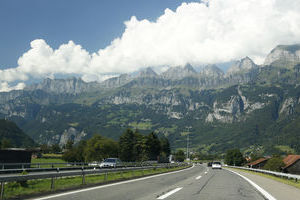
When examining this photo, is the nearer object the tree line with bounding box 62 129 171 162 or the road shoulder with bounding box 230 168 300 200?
the road shoulder with bounding box 230 168 300 200

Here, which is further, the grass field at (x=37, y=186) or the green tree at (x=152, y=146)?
the green tree at (x=152, y=146)

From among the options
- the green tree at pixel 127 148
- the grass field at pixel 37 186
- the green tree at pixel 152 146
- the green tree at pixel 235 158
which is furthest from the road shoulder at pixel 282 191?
the green tree at pixel 235 158

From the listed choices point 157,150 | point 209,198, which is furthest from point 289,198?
point 157,150

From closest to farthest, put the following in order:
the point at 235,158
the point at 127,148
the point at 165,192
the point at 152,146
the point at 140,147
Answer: the point at 165,192, the point at 127,148, the point at 140,147, the point at 152,146, the point at 235,158

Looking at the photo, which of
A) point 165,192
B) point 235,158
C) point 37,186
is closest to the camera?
point 165,192

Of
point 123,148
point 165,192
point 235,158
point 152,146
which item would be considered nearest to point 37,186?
point 165,192

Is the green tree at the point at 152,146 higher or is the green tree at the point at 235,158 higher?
the green tree at the point at 152,146

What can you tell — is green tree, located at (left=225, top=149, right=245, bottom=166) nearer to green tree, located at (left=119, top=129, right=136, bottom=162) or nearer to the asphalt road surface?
green tree, located at (left=119, top=129, right=136, bottom=162)

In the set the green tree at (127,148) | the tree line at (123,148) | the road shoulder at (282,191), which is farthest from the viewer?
the green tree at (127,148)

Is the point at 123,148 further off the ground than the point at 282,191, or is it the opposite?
the point at 123,148

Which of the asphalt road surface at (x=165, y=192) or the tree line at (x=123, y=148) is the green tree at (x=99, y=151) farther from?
the asphalt road surface at (x=165, y=192)

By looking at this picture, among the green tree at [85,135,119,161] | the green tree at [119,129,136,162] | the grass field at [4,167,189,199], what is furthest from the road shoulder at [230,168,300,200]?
the green tree at [85,135,119,161]

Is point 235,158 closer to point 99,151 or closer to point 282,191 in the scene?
point 99,151

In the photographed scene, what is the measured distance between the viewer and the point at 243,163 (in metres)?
168
